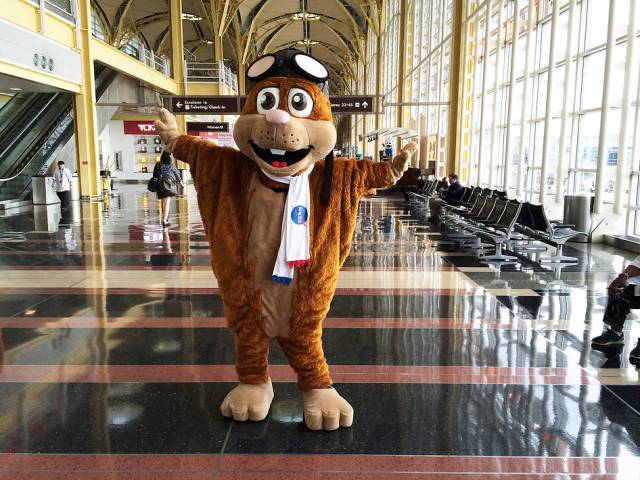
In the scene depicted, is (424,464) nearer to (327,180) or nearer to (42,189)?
(327,180)

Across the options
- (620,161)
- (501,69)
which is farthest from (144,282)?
(501,69)

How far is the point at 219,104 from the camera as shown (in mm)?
20516

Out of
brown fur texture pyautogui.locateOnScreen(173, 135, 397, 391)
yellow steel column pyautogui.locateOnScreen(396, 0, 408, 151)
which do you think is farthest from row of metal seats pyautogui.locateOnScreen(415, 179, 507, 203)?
yellow steel column pyautogui.locateOnScreen(396, 0, 408, 151)

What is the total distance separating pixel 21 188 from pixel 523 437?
63.6 ft

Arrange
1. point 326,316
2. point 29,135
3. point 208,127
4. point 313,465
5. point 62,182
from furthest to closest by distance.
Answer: point 208,127
point 29,135
point 62,182
point 326,316
point 313,465

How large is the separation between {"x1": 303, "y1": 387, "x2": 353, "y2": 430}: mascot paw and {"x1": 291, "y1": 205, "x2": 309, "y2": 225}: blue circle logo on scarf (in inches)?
39.4

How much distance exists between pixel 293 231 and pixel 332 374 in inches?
55.8

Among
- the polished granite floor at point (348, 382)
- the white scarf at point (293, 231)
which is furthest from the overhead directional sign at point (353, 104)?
the white scarf at point (293, 231)

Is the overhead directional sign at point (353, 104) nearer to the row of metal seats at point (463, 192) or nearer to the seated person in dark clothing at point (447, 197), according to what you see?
the row of metal seats at point (463, 192)

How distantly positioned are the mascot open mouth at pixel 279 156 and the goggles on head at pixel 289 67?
43 cm

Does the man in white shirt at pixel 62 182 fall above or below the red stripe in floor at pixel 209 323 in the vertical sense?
above

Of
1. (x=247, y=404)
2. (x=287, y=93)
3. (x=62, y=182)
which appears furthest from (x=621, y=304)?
(x=62, y=182)

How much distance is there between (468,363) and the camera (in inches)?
161

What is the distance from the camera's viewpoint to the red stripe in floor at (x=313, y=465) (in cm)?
266
